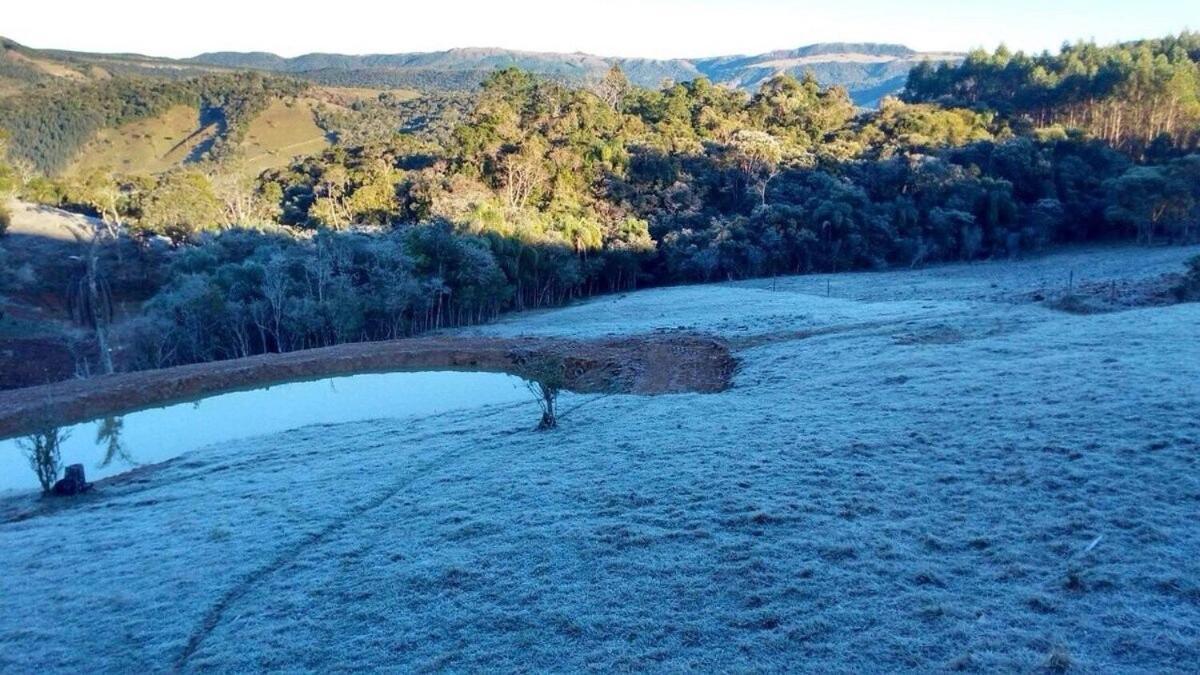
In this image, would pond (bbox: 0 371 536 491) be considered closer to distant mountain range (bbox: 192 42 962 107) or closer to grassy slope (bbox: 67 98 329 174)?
grassy slope (bbox: 67 98 329 174)

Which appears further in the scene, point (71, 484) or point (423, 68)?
point (423, 68)

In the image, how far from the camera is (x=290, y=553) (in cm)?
740

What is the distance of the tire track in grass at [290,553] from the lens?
5.94 m

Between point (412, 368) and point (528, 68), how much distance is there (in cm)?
15197

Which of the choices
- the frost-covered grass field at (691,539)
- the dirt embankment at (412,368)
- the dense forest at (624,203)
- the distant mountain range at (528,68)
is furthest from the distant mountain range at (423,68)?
the frost-covered grass field at (691,539)

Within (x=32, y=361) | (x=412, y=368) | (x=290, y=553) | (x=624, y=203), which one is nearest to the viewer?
(x=290, y=553)

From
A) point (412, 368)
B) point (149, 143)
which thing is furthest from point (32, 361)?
point (149, 143)

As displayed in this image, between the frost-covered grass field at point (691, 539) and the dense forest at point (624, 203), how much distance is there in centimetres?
1089

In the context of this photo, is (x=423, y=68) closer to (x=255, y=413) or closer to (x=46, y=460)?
(x=255, y=413)

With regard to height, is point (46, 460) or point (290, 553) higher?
point (46, 460)

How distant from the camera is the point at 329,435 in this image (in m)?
12.6

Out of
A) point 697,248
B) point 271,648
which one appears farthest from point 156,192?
point 271,648

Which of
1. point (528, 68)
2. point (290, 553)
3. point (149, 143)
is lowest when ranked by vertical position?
point (290, 553)

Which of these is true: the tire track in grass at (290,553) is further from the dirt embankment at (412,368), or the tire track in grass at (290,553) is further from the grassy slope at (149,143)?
the grassy slope at (149,143)
